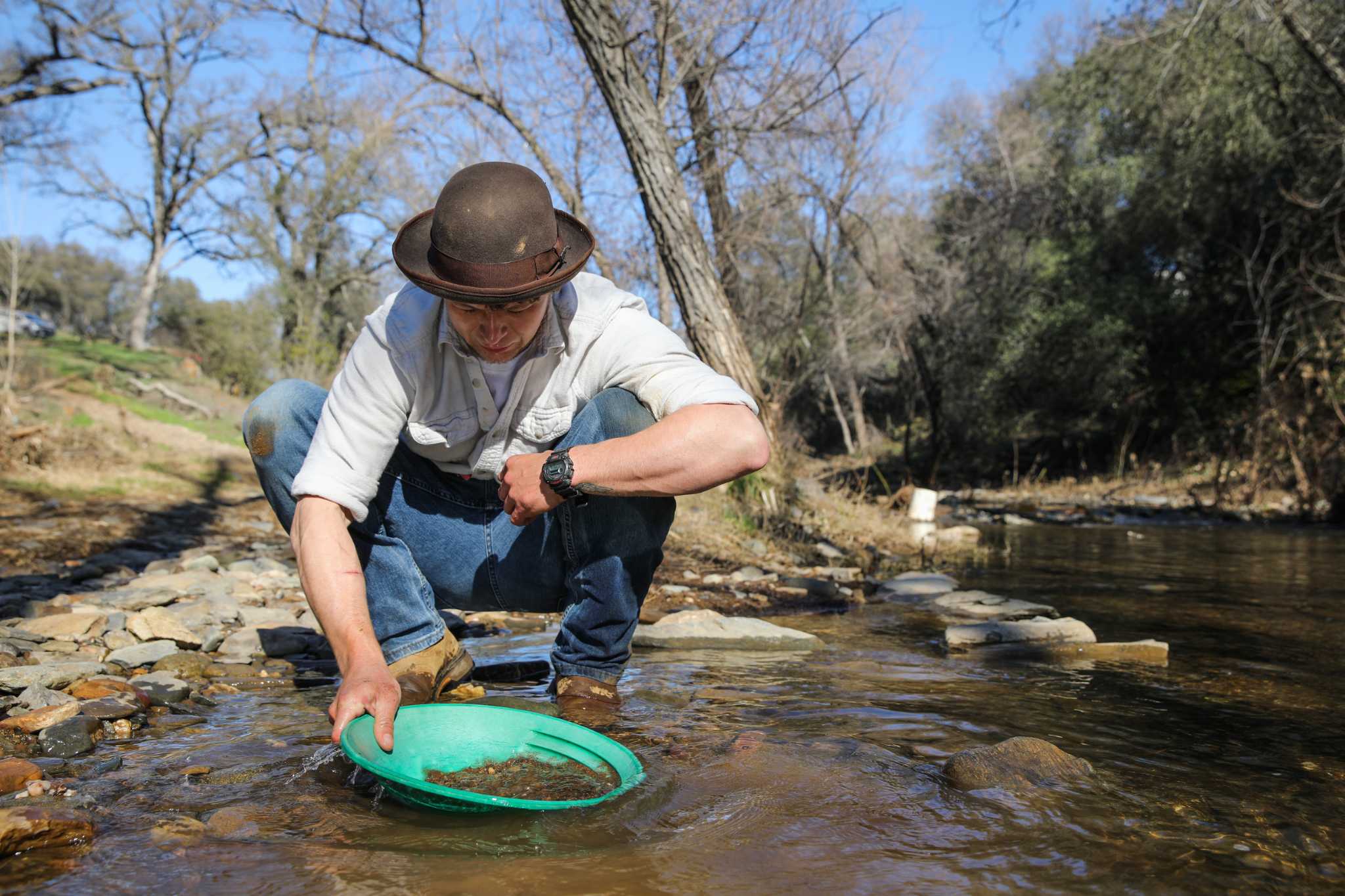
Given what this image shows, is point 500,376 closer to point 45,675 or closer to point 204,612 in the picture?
point 45,675

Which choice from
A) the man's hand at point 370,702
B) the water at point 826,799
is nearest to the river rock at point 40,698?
the water at point 826,799

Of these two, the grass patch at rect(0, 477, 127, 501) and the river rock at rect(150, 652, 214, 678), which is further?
the grass patch at rect(0, 477, 127, 501)

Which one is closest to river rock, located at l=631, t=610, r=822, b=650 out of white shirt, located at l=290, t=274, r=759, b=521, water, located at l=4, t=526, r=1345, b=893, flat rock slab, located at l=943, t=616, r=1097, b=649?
water, located at l=4, t=526, r=1345, b=893

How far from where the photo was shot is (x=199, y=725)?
2.19 meters

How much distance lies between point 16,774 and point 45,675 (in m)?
0.79

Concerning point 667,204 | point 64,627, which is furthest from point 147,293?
point 64,627

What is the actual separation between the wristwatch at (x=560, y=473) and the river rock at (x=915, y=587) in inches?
107

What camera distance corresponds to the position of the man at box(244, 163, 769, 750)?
6.21 ft

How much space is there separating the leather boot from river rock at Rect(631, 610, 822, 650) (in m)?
0.78

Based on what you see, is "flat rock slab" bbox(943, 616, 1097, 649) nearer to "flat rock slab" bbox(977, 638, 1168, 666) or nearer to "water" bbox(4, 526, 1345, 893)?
"flat rock slab" bbox(977, 638, 1168, 666)

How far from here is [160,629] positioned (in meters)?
2.99

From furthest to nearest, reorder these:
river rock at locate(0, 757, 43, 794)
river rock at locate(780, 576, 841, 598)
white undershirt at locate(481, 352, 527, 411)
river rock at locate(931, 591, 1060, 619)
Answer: river rock at locate(780, 576, 841, 598), river rock at locate(931, 591, 1060, 619), white undershirt at locate(481, 352, 527, 411), river rock at locate(0, 757, 43, 794)

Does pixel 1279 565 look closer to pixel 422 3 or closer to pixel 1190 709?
pixel 1190 709

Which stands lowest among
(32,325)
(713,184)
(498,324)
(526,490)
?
(526,490)
